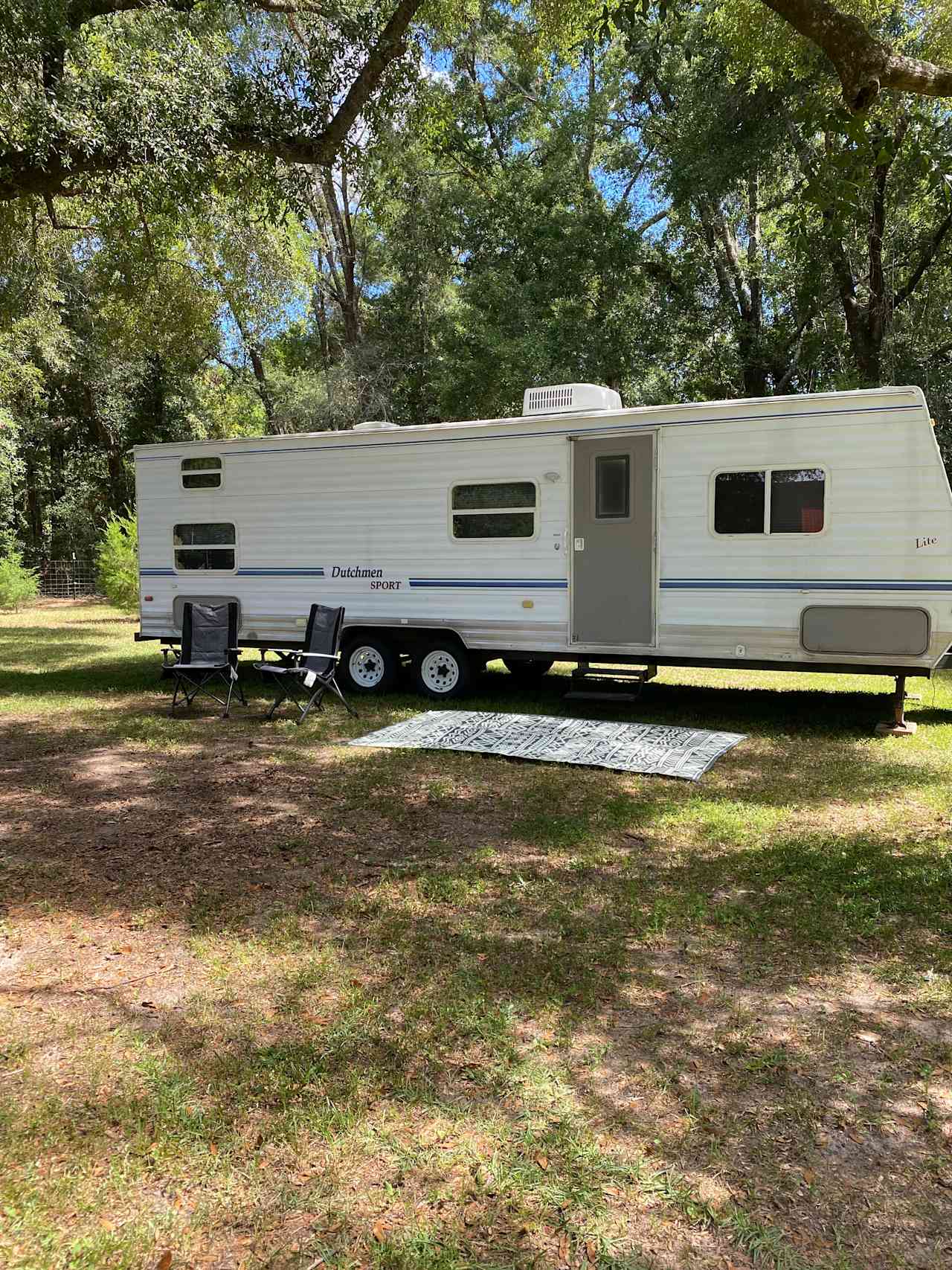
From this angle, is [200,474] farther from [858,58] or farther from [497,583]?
[858,58]

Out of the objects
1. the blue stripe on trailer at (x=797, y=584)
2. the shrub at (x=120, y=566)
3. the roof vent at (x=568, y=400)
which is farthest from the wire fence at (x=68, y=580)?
the blue stripe on trailer at (x=797, y=584)

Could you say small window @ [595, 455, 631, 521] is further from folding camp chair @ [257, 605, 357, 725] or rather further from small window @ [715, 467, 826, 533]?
folding camp chair @ [257, 605, 357, 725]

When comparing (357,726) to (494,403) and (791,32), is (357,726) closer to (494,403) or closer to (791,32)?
(791,32)

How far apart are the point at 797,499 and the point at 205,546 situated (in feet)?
20.3

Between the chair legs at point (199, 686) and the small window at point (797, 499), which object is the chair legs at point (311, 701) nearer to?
the chair legs at point (199, 686)

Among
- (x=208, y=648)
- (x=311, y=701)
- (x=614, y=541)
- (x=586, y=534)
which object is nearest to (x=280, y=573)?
(x=208, y=648)

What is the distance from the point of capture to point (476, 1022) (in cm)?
315

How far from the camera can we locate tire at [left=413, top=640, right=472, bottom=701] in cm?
901

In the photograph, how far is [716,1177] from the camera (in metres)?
2.38

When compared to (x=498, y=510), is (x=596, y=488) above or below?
above

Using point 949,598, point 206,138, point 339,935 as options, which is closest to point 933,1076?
point 339,935

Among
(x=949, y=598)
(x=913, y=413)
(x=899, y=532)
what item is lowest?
(x=949, y=598)

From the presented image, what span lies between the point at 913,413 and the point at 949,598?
1.46 m

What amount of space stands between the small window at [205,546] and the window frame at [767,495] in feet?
16.7
